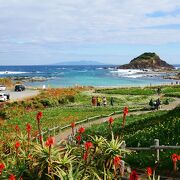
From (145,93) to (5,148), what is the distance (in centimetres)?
5230

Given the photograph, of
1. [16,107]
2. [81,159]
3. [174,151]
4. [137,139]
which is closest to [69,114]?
[16,107]

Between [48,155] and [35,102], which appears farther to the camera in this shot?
[35,102]

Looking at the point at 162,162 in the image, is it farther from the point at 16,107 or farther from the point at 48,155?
the point at 16,107

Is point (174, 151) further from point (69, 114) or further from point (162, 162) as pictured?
point (69, 114)

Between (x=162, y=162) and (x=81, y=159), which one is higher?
(x=81, y=159)

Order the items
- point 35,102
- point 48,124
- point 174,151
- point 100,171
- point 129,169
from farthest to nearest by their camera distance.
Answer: point 35,102
point 48,124
point 174,151
point 129,169
point 100,171

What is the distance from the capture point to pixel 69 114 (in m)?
42.1

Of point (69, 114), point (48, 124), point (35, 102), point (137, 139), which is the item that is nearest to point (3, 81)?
point (35, 102)

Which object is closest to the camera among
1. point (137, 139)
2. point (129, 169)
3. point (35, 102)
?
point (129, 169)

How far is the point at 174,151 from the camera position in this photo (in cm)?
1575

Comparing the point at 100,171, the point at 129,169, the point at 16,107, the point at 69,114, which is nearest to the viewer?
the point at 100,171

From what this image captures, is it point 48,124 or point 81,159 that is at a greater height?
point 81,159

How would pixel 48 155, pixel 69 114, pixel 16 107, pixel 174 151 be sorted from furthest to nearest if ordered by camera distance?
pixel 16 107 < pixel 69 114 < pixel 174 151 < pixel 48 155

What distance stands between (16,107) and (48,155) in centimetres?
3606
